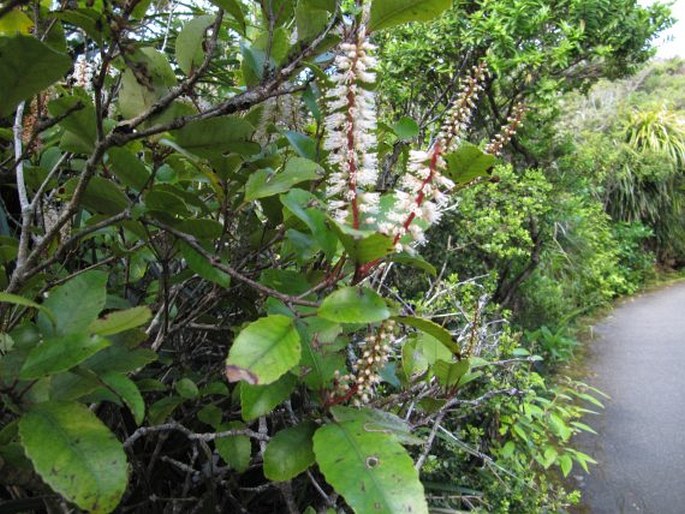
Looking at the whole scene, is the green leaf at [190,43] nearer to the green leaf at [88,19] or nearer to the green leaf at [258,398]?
the green leaf at [88,19]

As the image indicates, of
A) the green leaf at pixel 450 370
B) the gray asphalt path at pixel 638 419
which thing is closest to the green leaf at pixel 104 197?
the green leaf at pixel 450 370

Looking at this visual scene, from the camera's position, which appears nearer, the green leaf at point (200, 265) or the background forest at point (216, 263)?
the background forest at point (216, 263)

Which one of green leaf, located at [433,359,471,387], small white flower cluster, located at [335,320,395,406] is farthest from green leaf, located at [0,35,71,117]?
green leaf, located at [433,359,471,387]

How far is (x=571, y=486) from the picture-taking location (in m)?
3.28

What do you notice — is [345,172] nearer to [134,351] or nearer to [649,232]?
[134,351]

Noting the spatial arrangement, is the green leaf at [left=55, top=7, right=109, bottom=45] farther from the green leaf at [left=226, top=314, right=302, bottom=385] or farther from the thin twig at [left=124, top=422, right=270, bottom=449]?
the thin twig at [left=124, top=422, right=270, bottom=449]

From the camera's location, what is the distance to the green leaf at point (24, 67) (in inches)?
27.0

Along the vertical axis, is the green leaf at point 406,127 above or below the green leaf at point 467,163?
above

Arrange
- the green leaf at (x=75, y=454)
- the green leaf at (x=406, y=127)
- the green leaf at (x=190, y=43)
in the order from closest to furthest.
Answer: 1. the green leaf at (x=75, y=454)
2. the green leaf at (x=190, y=43)
3. the green leaf at (x=406, y=127)

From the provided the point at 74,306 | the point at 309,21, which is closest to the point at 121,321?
the point at 74,306

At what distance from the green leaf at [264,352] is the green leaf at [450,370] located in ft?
1.59

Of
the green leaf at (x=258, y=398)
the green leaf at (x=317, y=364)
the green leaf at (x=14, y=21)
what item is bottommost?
the green leaf at (x=258, y=398)

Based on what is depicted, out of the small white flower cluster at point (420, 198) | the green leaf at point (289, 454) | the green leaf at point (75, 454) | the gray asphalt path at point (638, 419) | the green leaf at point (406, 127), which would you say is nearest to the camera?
the green leaf at point (75, 454)

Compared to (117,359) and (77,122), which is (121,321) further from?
(77,122)
